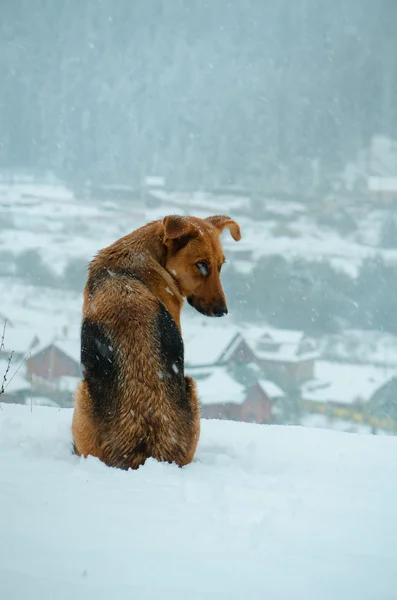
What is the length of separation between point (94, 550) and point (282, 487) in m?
1.36

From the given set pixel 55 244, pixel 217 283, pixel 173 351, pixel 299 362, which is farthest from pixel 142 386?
pixel 55 244

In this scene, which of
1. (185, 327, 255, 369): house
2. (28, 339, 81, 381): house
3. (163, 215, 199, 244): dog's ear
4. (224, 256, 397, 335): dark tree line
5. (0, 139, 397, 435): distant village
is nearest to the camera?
(163, 215, 199, 244): dog's ear

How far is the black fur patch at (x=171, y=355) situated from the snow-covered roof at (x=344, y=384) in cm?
3650

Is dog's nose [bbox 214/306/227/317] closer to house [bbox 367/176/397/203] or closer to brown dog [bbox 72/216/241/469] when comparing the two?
brown dog [bbox 72/216/241/469]

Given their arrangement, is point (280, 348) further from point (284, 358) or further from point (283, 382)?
point (283, 382)

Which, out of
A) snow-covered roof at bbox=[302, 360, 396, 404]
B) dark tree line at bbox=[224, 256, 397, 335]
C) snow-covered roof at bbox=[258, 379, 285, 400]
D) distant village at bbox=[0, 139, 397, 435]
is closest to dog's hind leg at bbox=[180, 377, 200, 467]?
distant village at bbox=[0, 139, 397, 435]

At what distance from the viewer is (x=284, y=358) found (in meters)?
43.5

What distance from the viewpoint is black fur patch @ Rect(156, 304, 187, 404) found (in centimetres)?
341

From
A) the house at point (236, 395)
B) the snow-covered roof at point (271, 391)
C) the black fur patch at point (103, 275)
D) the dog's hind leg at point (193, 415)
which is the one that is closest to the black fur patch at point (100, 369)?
the black fur patch at point (103, 275)

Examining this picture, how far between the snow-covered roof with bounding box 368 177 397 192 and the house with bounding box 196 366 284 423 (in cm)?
14545

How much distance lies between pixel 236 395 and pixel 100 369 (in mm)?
24929

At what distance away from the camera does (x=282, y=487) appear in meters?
3.10

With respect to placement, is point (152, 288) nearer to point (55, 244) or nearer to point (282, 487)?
point (282, 487)

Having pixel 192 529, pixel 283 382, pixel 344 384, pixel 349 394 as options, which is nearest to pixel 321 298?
pixel 344 384
